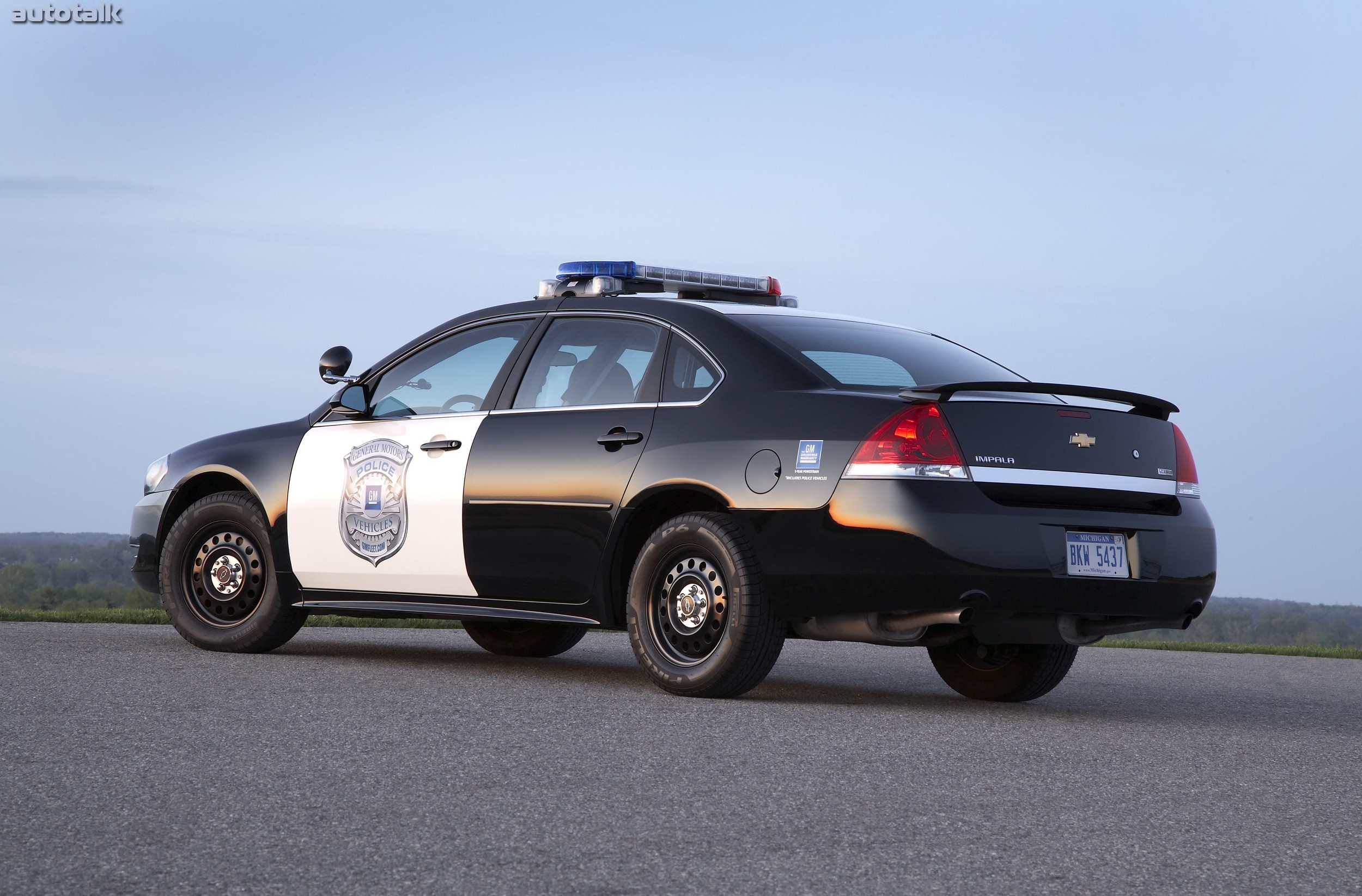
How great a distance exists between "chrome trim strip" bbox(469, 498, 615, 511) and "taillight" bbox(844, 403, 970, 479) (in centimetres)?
124

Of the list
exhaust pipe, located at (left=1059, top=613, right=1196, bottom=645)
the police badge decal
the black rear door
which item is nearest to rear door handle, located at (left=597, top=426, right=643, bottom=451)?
the black rear door

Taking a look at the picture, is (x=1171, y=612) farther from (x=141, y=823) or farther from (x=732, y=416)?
(x=141, y=823)

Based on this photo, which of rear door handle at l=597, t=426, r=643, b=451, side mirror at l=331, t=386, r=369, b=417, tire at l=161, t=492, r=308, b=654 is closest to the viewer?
rear door handle at l=597, t=426, r=643, b=451

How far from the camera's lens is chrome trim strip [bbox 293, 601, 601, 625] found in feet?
22.5

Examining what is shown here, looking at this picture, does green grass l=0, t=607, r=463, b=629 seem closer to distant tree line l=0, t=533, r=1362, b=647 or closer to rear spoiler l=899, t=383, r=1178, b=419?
distant tree line l=0, t=533, r=1362, b=647

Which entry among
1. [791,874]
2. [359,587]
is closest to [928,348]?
[359,587]

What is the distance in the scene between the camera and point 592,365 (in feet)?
23.3

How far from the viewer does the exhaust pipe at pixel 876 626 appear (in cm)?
590

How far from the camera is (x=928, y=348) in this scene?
23.3 feet

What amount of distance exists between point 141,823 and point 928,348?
171 inches

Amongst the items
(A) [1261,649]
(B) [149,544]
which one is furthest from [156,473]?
(A) [1261,649]

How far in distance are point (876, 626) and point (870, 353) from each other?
131cm

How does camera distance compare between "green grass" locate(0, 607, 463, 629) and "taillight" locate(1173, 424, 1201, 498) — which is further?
"green grass" locate(0, 607, 463, 629)

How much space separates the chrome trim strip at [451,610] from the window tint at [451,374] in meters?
0.92
